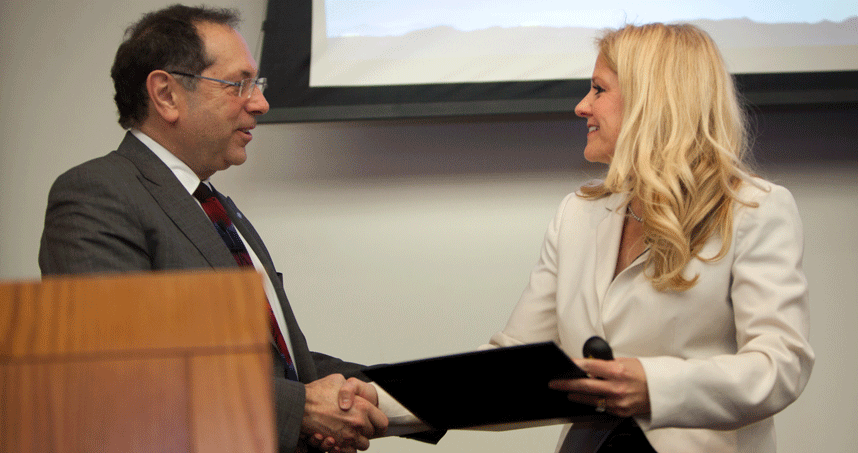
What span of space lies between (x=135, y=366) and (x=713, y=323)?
40.7 inches

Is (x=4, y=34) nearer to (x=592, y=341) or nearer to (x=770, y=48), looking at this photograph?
(x=592, y=341)

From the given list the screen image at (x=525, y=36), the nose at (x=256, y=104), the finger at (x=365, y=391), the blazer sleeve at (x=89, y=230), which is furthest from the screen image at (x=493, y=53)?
the finger at (x=365, y=391)

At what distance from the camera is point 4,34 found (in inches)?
96.5

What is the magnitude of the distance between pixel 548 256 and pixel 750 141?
125cm

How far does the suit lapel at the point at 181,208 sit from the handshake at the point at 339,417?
320 millimetres

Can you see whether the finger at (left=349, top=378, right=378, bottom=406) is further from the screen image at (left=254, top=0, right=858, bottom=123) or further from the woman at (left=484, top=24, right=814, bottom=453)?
the screen image at (left=254, top=0, right=858, bottom=123)

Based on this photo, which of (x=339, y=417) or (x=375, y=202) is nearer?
(x=339, y=417)

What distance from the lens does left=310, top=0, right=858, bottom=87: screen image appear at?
7.51 ft

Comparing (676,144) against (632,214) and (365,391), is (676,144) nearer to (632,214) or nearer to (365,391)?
(632,214)

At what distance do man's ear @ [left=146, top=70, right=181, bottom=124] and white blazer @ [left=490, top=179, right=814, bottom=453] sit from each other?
929 millimetres

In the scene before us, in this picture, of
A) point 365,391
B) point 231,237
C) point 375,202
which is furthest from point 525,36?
point 365,391

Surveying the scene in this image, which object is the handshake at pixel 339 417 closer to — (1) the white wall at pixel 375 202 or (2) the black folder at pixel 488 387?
(2) the black folder at pixel 488 387

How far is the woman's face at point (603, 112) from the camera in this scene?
1.54 m

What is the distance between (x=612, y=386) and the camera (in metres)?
1.12
